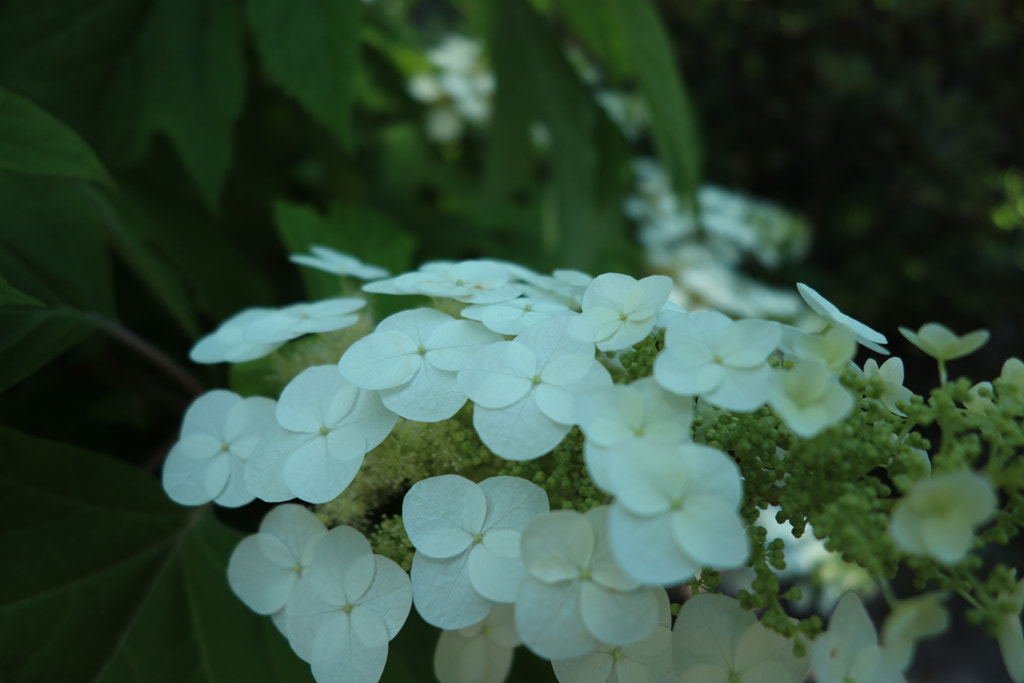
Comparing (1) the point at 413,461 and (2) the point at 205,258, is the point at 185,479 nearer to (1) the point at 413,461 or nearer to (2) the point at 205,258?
(1) the point at 413,461

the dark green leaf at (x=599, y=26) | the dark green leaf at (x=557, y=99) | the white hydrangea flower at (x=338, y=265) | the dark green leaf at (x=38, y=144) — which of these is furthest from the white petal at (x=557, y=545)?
the dark green leaf at (x=599, y=26)

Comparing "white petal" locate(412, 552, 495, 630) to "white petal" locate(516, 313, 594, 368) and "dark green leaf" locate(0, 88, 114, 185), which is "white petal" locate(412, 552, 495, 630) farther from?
"dark green leaf" locate(0, 88, 114, 185)

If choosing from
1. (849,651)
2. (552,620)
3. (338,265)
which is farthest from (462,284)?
(849,651)

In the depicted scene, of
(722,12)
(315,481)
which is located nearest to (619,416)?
(315,481)

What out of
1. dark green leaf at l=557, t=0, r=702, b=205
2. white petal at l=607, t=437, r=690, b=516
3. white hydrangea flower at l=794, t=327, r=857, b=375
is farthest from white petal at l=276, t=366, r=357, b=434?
dark green leaf at l=557, t=0, r=702, b=205

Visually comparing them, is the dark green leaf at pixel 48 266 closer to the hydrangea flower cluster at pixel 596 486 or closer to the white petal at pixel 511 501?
the hydrangea flower cluster at pixel 596 486

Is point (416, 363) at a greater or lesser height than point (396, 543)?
greater
